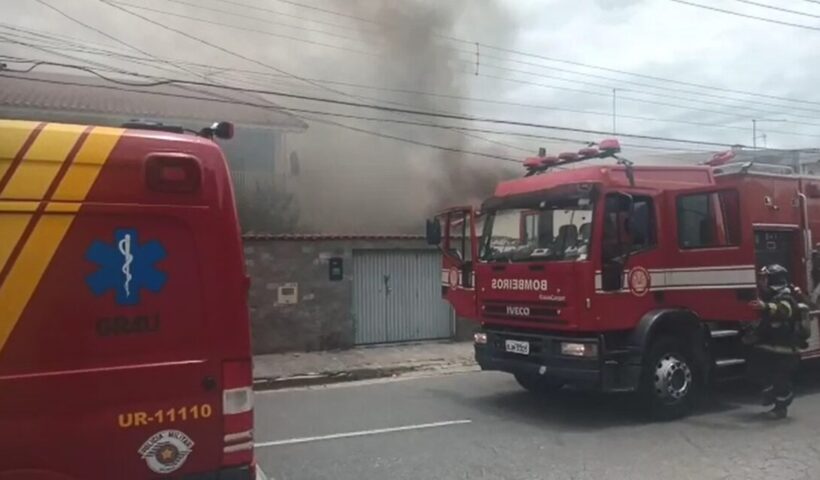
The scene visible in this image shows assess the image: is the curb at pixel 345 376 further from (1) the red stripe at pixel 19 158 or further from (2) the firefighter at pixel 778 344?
(1) the red stripe at pixel 19 158

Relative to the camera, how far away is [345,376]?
11523 millimetres

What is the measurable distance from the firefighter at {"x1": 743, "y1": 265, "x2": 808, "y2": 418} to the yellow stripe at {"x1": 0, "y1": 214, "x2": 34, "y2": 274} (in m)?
7.12

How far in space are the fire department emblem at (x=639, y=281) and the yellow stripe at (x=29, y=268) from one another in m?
5.90

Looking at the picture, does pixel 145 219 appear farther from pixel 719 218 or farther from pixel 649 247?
pixel 719 218

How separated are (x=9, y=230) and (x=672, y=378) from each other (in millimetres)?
6566

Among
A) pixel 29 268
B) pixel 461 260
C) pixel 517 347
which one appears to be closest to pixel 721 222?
pixel 517 347

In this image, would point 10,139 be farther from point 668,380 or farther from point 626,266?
point 668,380

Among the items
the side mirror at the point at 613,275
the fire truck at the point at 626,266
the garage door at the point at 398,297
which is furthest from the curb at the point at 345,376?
the side mirror at the point at 613,275

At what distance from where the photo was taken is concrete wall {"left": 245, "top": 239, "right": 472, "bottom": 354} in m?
12.8

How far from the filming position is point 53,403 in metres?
2.74

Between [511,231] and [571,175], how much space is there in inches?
39.6

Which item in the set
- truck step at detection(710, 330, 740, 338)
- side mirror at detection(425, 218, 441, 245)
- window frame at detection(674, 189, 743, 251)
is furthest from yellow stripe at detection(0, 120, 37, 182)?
truck step at detection(710, 330, 740, 338)

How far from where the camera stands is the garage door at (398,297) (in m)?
13.8

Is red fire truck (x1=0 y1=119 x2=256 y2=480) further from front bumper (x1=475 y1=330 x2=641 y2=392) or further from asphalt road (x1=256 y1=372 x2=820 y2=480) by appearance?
front bumper (x1=475 y1=330 x2=641 y2=392)
